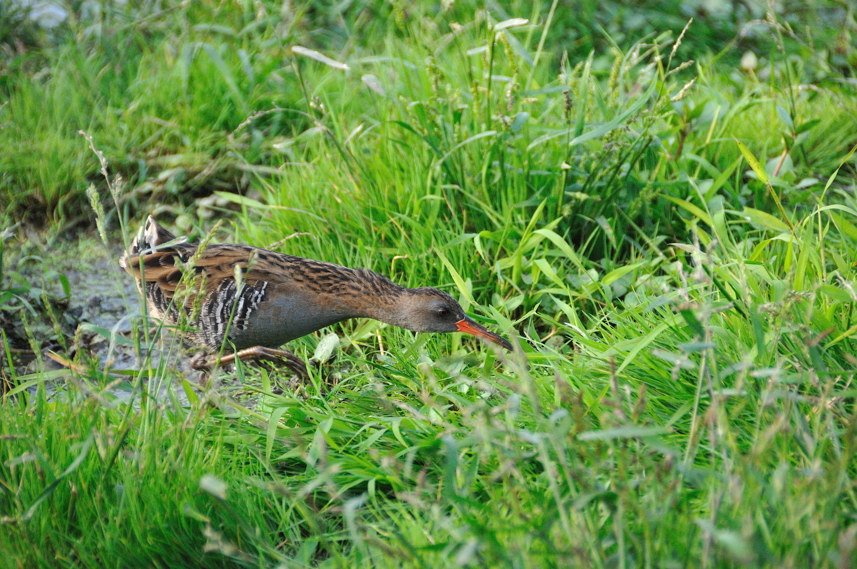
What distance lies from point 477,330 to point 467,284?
29 centimetres

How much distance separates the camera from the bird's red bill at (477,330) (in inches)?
130

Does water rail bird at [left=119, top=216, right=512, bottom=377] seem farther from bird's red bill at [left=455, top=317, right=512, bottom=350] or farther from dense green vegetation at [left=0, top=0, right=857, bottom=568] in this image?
dense green vegetation at [left=0, top=0, right=857, bottom=568]

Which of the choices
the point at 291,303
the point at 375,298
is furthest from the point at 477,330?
the point at 291,303

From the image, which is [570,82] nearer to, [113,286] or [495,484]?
[495,484]

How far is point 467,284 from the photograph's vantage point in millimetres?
3570

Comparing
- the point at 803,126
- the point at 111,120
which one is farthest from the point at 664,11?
the point at 111,120

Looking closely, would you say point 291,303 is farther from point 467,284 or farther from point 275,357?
point 467,284

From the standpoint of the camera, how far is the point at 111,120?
510 cm

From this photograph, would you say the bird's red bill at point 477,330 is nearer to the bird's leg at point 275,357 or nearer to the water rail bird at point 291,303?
the water rail bird at point 291,303

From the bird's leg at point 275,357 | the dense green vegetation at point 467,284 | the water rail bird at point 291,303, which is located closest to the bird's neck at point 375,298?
the water rail bird at point 291,303

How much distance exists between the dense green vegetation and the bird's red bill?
5 cm

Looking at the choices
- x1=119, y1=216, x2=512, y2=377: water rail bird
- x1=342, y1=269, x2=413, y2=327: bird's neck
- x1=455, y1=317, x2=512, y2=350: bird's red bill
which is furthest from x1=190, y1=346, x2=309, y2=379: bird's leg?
x1=455, y1=317, x2=512, y2=350: bird's red bill

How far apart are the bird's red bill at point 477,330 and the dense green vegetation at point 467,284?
5 cm

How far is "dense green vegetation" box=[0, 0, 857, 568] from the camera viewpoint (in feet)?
6.48
